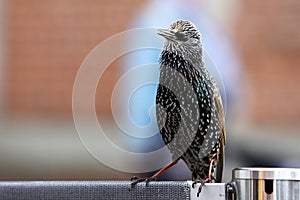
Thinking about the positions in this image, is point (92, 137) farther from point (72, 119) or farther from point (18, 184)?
point (72, 119)

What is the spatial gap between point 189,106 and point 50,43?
79.2 inches

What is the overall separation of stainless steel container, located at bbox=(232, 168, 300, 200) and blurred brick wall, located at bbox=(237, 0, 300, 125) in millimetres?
1911

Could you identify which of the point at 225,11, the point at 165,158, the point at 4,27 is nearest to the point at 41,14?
the point at 4,27

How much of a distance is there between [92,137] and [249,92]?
1.44m

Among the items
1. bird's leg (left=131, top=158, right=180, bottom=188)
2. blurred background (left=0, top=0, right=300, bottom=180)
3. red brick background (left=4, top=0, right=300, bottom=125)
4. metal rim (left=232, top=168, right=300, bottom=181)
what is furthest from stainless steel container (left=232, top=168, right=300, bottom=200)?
red brick background (left=4, top=0, right=300, bottom=125)

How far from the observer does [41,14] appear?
10.1 ft

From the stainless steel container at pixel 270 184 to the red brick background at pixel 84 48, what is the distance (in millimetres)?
1940

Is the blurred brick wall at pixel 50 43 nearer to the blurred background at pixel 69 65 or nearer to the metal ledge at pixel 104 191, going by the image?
the blurred background at pixel 69 65

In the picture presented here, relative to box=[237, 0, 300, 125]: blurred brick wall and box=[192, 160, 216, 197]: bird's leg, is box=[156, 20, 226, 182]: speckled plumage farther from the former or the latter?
box=[237, 0, 300, 125]: blurred brick wall

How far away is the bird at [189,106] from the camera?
1.11 m

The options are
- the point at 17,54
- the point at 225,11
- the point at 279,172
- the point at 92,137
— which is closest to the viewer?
the point at 279,172

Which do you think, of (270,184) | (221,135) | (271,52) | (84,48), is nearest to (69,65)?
(84,48)

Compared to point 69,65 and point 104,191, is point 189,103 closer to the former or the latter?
point 104,191

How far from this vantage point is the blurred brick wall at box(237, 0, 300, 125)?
3014 mm
